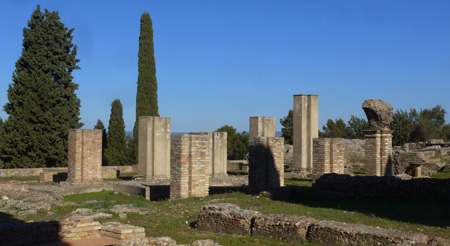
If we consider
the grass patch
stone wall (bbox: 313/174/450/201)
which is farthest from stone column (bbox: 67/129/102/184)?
the grass patch

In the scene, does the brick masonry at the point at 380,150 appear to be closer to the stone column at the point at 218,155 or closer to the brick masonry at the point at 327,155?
the brick masonry at the point at 327,155

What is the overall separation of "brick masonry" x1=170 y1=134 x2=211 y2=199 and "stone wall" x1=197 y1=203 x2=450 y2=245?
4469 mm

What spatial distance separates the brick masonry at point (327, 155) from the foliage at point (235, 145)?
28.8 m

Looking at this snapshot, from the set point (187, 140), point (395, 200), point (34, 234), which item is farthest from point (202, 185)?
point (34, 234)

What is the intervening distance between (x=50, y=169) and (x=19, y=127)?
399 centimetres

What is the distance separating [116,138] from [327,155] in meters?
21.0

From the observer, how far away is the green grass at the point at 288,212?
378 inches

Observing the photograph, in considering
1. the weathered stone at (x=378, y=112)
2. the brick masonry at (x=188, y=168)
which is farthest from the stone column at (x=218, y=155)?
the brick masonry at (x=188, y=168)

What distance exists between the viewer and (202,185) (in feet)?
50.3

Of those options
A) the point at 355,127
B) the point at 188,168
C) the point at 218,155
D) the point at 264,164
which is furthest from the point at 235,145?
the point at 188,168

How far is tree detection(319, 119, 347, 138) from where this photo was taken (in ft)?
165

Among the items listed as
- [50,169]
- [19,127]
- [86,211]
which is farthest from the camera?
[19,127]

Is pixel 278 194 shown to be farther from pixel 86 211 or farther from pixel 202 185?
pixel 86 211

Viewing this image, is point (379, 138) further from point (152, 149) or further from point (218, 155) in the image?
point (152, 149)
